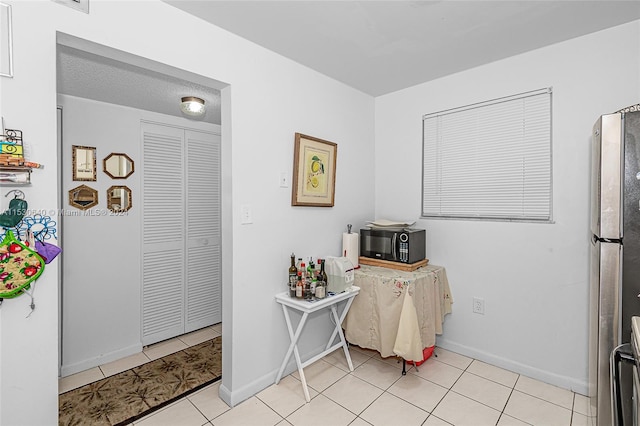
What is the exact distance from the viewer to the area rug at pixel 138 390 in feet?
6.84

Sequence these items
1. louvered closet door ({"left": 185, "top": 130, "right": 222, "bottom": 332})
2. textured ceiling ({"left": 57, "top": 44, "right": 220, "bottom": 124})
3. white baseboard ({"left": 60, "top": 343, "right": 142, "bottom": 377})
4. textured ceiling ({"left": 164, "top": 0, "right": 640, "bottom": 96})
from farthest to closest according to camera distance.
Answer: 1. louvered closet door ({"left": 185, "top": 130, "right": 222, "bottom": 332})
2. white baseboard ({"left": 60, "top": 343, "right": 142, "bottom": 377})
3. textured ceiling ({"left": 57, "top": 44, "right": 220, "bottom": 124})
4. textured ceiling ({"left": 164, "top": 0, "right": 640, "bottom": 96})

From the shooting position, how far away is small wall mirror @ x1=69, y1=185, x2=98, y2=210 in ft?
8.94

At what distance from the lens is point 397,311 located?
7.82ft

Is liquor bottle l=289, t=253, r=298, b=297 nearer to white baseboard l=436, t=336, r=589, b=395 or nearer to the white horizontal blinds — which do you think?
the white horizontal blinds

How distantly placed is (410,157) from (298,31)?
158 cm

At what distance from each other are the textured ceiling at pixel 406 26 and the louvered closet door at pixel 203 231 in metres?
1.66

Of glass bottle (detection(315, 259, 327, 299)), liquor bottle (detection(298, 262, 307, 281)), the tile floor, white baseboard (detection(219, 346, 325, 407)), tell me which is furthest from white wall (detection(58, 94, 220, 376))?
glass bottle (detection(315, 259, 327, 299))

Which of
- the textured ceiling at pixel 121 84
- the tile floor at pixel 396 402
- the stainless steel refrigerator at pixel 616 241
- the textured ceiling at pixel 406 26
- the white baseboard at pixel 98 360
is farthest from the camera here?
the white baseboard at pixel 98 360

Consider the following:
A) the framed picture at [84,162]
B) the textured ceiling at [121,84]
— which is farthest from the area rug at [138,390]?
the textured ceiling at [121,84]

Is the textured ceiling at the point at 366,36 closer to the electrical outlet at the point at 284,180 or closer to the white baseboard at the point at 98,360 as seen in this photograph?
the electrical outlet at the point at 284,180

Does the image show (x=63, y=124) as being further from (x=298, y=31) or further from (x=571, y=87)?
(x=571, y=87)

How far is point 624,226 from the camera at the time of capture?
57.2 inches

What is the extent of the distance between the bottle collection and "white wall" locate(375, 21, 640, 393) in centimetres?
115

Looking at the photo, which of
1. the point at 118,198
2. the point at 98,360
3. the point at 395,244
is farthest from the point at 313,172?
the point at 98,360
